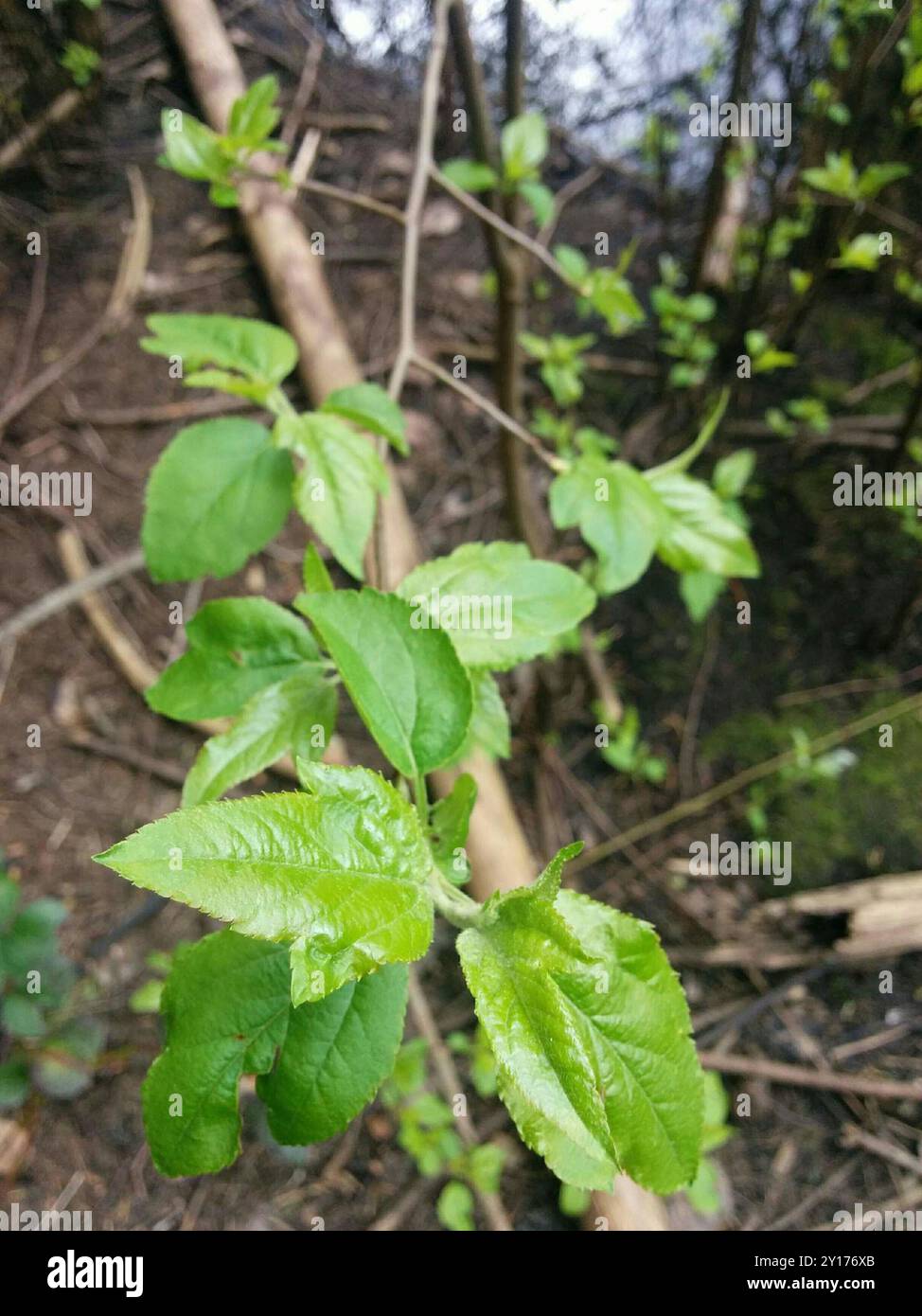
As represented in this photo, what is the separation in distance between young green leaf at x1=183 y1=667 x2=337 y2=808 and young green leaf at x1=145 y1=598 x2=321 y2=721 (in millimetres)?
34

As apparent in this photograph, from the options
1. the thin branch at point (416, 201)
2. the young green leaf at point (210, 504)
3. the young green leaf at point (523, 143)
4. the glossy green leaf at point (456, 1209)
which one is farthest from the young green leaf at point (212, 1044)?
the young green leaf at point (523, 143)

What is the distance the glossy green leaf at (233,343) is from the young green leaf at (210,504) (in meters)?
0.10

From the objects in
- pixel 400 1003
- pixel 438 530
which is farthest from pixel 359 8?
pixel 400 1003

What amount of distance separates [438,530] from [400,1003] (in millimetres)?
2015

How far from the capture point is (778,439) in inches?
111

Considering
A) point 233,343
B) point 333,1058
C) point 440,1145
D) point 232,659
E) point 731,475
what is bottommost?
point 440,1145

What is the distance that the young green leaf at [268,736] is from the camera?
3.05 ft

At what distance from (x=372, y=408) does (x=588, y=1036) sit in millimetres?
849

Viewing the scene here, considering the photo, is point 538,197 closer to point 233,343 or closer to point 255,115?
point 255,115

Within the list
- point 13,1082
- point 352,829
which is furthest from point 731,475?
point 13,1082

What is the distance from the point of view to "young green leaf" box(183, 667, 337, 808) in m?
0.93

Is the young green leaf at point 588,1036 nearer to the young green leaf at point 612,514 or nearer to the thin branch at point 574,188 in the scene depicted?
the young green leaf at point 612,514

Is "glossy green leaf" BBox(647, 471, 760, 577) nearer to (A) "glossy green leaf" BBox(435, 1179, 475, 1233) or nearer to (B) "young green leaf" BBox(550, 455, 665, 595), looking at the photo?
(B) "young green leaf" BBox(550, 455, 665, 595)

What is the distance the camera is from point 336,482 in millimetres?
1081
